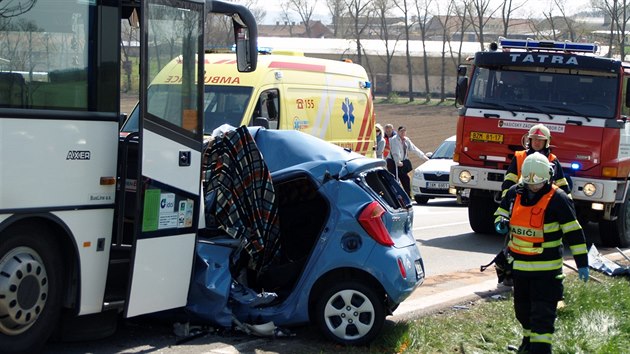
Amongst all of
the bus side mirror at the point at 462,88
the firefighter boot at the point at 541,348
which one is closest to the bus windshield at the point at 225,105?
the bus side mirror at the point at 462,88

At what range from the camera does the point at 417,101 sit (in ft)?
238

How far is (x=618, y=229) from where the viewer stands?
15141mm

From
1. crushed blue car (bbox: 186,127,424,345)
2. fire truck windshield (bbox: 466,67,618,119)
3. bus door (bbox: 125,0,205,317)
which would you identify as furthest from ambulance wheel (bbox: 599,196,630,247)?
bus door (bbox: 125,0,205,317)

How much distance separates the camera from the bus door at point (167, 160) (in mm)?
7215

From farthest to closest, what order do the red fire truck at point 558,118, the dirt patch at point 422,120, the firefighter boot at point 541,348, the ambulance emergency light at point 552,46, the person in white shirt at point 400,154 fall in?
the dirt patch at point 422,120, the person in white shirt at point 400,154, the ambulance emergency light at point 552,46, the red fire truck at point 558,118, the firefighter boot at point 541,348

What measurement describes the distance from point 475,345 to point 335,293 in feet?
4.12

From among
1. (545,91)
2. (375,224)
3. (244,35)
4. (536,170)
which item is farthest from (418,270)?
(545,91)

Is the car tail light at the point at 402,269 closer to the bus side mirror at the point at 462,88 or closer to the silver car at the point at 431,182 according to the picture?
the bus side mirror at the point at 462,88

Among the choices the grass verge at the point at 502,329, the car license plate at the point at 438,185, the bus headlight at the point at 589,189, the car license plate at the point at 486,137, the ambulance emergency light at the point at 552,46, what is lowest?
the car license plate at the point at 438,185

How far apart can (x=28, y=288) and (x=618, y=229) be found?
34.6ft

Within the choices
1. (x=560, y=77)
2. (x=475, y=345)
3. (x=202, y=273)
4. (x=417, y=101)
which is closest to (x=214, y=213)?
(x=202, y=273)

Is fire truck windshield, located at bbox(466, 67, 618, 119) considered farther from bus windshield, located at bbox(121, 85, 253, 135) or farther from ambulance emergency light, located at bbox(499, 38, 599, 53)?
bus windshield, located at bbox(121, 85, 253, 135)

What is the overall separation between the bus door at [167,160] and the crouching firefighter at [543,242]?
8.06ft

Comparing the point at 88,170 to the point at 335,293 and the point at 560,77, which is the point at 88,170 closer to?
the point at 335,293
